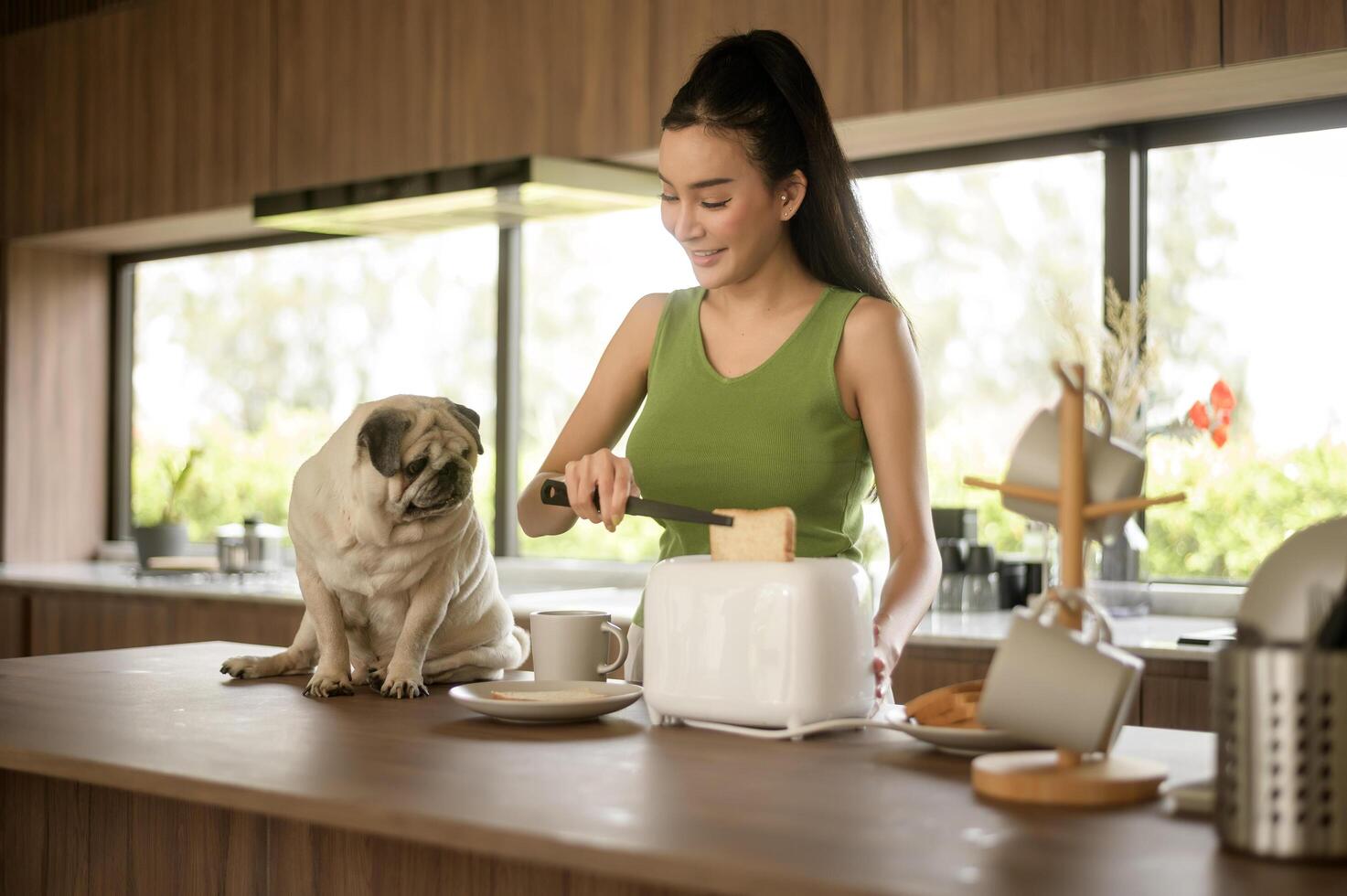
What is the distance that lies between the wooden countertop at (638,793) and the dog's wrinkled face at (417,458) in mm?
213

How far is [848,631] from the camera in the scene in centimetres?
127

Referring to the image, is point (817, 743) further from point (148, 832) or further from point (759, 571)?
point (148, 832)

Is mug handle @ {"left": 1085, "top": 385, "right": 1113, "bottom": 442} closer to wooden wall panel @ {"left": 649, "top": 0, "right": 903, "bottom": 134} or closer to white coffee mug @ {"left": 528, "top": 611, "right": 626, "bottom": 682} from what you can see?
white coffee mug @ {"left": 528, "top": 611, "right": 626, "bottom": 682}

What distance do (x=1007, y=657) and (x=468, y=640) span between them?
A: 805mm

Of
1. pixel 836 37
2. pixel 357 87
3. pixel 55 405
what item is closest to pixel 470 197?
pixel 357 87

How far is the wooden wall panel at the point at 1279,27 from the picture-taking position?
2.47m

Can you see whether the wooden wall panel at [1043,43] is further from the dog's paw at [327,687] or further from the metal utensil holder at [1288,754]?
the metal utensil holder at [1288,754]

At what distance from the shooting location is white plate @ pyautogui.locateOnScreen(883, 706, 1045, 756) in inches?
46.6

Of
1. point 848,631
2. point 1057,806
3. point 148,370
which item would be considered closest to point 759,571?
point 848,631

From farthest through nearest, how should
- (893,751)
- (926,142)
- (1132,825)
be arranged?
(926,142), (893,751), (1132,825)

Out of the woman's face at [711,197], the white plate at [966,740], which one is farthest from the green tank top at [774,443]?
the white plate at [966,740]

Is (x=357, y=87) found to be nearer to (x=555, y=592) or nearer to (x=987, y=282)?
(x=555, y=592)

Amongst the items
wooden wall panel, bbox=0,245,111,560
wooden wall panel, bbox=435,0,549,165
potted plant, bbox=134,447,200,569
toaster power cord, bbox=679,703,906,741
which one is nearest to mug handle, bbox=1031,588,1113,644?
toaster power cord, bbox=679,703,906,741

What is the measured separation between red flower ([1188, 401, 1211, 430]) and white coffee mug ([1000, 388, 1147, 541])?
6.10 ft
